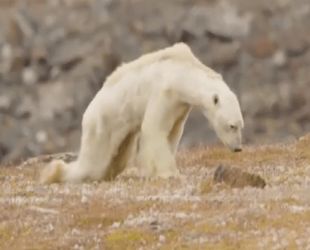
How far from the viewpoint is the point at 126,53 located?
73500mm

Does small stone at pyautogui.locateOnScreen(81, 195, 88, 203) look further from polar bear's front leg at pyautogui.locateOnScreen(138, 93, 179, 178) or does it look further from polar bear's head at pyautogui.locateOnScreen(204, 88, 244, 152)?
polar bear's head at pyautogui.locateOnScreen(204, 88, 244, 152)

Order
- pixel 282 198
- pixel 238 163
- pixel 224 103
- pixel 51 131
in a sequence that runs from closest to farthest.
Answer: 1. pixel 282 198
2. pixel 224 103
3. pixel 238 163
4. pixel 51 131

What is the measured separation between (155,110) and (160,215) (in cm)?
535

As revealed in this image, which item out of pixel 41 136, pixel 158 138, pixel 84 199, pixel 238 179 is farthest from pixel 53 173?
pixel 41 136

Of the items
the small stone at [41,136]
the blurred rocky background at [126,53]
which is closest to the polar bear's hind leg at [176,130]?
the blurred rocky background at [126,53]

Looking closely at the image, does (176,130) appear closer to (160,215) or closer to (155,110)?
(155,110)

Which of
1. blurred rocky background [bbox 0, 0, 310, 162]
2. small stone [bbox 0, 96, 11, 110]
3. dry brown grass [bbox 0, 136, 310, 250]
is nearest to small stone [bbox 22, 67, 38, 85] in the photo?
blurred rocky background [bbox 0, 0, 310, 162]

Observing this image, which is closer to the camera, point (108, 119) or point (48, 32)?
point (108, 119)

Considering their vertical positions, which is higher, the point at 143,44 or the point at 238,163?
the point at 143,44

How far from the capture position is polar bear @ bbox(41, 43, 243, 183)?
82.9ft

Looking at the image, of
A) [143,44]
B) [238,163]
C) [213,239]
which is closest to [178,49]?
[238,163]

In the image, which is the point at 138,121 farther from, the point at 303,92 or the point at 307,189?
the point at 303,92

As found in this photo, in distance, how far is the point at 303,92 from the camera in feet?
226

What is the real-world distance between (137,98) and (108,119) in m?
0.66
